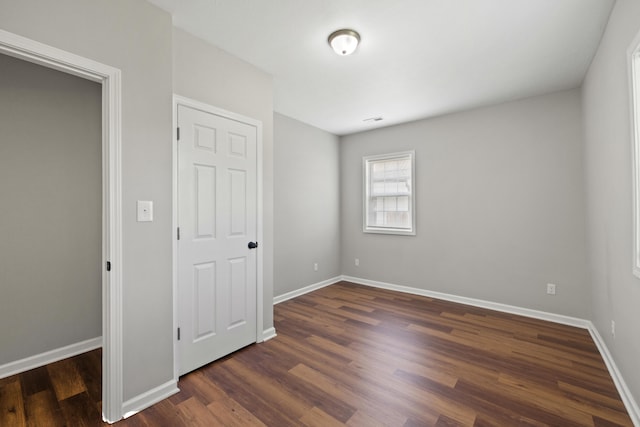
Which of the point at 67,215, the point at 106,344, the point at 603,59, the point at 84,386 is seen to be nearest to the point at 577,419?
the point at 603,59

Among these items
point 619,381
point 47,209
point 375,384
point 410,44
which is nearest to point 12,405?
point 47,209

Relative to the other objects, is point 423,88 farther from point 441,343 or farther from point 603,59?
point 441,343

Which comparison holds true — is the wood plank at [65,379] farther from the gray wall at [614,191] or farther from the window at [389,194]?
the window at [389,194]

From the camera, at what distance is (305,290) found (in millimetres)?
4465

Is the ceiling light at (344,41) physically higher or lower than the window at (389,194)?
higher

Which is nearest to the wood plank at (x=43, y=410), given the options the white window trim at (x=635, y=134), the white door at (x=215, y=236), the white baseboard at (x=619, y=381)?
the white door at (x=215, y=236)

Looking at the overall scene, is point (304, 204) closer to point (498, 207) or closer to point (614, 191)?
point (498, 207)

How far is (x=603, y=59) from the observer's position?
2.25 meters

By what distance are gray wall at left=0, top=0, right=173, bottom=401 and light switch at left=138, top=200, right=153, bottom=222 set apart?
29 mm

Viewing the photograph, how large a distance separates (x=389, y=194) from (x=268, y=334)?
2919 millimetres

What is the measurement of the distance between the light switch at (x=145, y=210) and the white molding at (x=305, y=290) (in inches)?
96.2

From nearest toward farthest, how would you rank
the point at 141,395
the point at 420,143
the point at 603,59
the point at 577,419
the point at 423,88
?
the point at 577,419 < the point at 141,395 < the point at 603,59 < the point at 423,88 < the point at 420,143

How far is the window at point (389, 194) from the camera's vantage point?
178 inches

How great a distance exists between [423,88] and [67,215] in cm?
377
